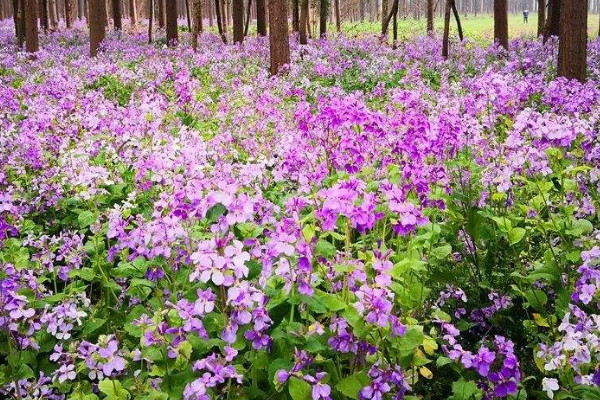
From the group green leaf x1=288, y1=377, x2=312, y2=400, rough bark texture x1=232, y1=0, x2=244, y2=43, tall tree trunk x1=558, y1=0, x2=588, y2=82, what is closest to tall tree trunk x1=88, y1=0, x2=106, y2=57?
rough bark texture x1=232, y1=0, x2=244, y2=43

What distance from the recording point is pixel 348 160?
5078mm

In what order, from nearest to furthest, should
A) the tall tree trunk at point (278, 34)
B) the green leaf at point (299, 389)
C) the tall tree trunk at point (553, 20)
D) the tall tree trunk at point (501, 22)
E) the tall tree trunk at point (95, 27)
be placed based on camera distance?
the green leaf at point (299, 389) → the tall tree trunk at point (278, 34) → the tall tree trunk at point (553, 20) → the tall tree trunk at point (501, 22) → the tall tree trunk at point (95, 27)

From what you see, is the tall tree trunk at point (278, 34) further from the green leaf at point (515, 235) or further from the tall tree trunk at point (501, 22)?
the green leaf at point (515, 235)

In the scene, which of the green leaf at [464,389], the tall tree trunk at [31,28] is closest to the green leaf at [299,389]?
the green leaf at [464,389]

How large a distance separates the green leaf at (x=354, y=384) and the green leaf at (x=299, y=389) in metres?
0.12

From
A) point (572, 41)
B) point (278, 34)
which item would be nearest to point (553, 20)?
point (278, 34)

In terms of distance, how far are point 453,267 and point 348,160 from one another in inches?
54.9

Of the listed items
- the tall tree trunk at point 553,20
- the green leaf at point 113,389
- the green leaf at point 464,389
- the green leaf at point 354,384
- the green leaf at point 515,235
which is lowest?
the green leaf at point 464,389

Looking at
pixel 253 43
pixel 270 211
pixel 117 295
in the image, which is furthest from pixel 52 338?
pixel 253 43

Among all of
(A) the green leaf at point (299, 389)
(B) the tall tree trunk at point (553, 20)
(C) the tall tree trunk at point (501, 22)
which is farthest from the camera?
(C) the tall tree trunk at point (501, 22)

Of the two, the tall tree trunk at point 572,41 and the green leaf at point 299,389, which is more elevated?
the tall tree trunk at point 572,41

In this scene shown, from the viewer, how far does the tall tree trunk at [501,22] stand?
17.9 meters

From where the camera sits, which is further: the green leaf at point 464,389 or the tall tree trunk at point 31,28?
the tall tree trunk at point 31,28

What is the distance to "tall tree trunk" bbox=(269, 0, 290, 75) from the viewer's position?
14.3 metres
